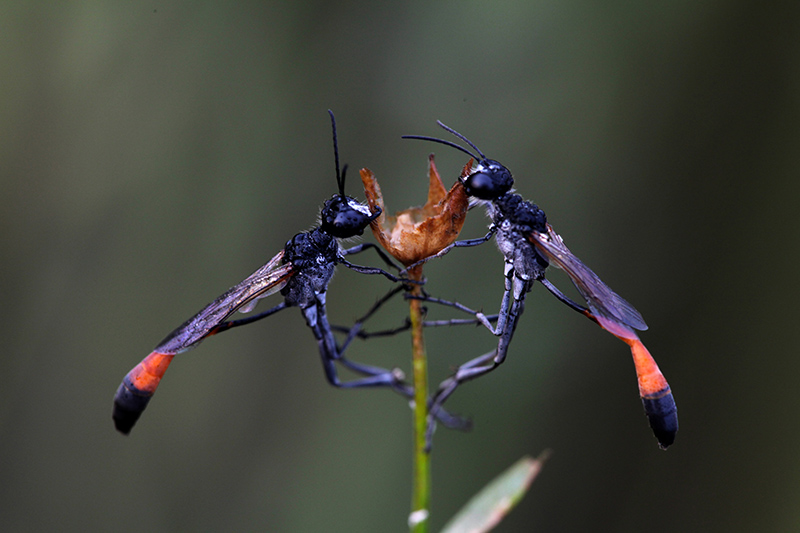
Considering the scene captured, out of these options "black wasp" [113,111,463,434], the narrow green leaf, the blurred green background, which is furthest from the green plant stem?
the blurred green background

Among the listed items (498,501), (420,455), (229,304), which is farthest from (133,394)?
(498,501)

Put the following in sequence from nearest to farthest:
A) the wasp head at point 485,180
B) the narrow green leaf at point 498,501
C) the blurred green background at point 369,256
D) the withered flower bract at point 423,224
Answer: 1. the narrow green leaf at point 498,501
2. the withered flower bract at point 423,224
3. the wasp head at point 485,180
4. the blurred green background at point 369,256

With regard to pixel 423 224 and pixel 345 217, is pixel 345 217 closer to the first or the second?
pixel 345 217

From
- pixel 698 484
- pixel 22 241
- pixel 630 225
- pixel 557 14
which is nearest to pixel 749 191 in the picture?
pixel 630 225

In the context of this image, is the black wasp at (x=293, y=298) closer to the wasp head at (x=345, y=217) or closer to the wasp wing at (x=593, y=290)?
the wasp head at (x=345, y=217)

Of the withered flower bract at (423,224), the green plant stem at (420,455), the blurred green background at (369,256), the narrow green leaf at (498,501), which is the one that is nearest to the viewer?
the narrow green leaf at (498,501)

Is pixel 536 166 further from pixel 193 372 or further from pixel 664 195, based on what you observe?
pixel 193 372

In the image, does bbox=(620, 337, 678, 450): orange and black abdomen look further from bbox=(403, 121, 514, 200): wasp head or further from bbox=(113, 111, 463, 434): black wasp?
bbox=(113, 111, 463, 434): black wasp

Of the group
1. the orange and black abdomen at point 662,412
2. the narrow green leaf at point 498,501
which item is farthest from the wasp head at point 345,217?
the orange and black abdomen at point 662,412
